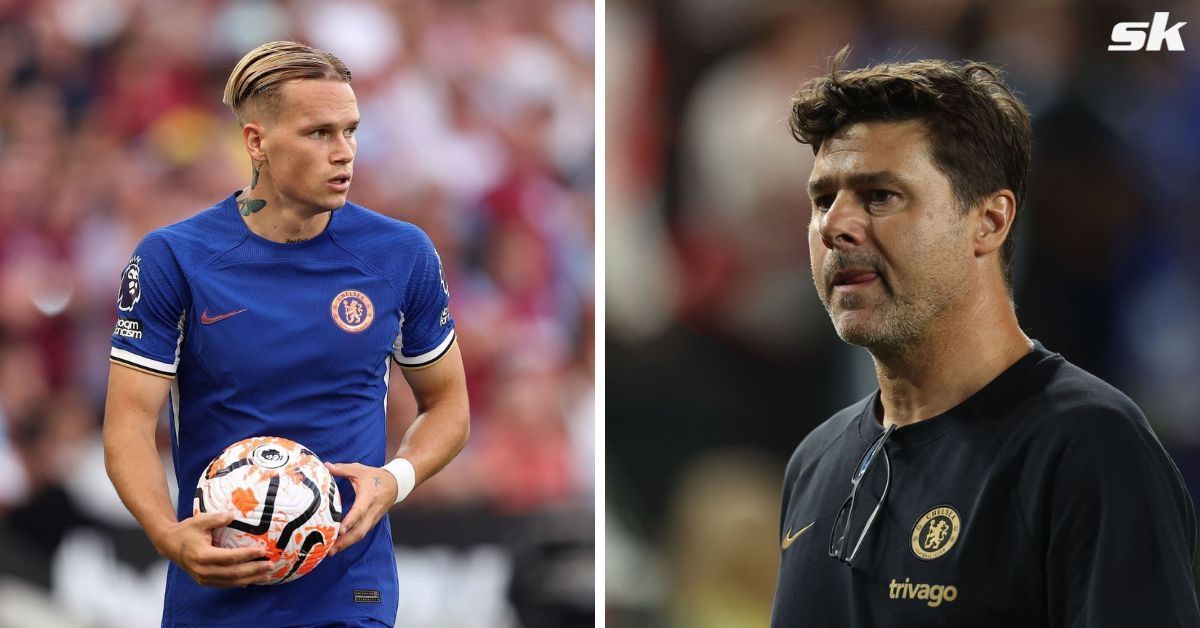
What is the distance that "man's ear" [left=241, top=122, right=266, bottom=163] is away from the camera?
3.28 metres

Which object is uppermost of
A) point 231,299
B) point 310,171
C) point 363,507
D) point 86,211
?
point 86,211

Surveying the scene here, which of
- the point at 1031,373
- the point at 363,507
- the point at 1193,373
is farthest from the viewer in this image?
the point at 1193,373

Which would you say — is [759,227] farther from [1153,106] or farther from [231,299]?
[231,299]

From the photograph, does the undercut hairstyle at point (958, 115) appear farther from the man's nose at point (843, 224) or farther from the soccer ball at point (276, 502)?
the soccer ball at point (276, 502)

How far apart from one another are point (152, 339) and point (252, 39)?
378 centimetres

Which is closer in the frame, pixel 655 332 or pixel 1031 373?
pixel 1031 373

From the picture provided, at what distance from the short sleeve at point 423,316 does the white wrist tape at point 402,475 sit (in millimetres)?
326

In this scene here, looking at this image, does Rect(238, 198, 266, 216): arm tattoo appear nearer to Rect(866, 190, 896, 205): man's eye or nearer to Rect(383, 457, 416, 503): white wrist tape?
Rect(383, 457, 416, 503): white wrist tape

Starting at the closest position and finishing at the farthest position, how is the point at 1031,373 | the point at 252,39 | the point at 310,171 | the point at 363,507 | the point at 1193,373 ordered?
the point at 1031,373 < the point at 363,507 < the point at 310,171 < the point at 1193,373 < the point at 252,39

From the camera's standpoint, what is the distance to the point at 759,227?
6.04 m

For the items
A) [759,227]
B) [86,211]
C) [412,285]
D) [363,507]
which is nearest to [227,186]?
[86,211]
